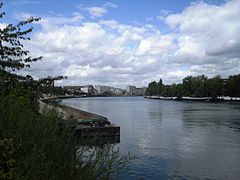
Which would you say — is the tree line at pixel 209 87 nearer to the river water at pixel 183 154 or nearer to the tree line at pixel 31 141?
the river water at pixel 183 154

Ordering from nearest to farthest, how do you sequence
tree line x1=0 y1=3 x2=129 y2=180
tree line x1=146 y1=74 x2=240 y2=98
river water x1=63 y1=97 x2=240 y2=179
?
tree line x1=0 y1=3 x2=129 y2=180 → river water x1=63 y1=97 x2=240 y2=179 → tree line x1=146 y1=74 x2=240 y2=98

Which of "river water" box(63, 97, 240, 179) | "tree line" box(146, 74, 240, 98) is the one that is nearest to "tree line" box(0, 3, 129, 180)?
"river water" box(63, 97, 240, 179)

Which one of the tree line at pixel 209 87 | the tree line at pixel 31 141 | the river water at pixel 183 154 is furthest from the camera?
the tree line at pixel 209 87

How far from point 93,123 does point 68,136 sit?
33635 mm

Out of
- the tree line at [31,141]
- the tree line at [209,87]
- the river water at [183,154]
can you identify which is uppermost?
the tree line at [209,87]

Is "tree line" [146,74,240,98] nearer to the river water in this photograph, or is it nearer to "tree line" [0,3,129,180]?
the river water

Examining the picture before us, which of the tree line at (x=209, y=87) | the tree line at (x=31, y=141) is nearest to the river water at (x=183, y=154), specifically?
the tree line at (x=31, y=141)

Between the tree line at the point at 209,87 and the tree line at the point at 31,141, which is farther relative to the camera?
the tree line at the point at 209,87

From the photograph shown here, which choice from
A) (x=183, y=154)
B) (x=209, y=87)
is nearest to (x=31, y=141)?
(x=183, y=154)

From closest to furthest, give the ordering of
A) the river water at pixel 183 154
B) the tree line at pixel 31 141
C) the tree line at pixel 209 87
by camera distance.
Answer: the tree line at pixel 31 141 → the river water at pixel 183 154 → the tree line at pixel 209 87

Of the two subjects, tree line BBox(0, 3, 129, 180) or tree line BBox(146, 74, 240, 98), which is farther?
tree line BBox(146, 74, 240, 98)

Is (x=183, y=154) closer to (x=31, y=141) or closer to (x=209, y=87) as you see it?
(x=31, y=141)

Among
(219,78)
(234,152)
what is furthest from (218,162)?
(219,78)

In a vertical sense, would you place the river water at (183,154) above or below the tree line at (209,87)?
below
